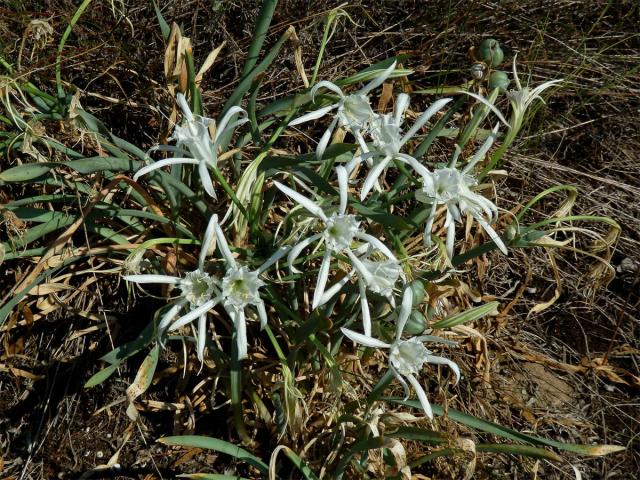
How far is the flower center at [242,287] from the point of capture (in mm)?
1124

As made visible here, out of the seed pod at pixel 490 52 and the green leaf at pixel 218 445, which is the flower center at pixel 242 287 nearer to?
the green leaf at pixel 218 445

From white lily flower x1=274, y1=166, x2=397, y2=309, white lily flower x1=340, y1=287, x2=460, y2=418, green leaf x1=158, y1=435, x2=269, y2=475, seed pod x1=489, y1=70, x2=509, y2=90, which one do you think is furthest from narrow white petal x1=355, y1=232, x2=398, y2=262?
green leaf x1=158, y1=435, x2=269, y2=475

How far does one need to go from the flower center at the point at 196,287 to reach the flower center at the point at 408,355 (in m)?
0.35

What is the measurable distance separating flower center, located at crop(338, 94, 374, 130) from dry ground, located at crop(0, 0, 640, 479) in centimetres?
61

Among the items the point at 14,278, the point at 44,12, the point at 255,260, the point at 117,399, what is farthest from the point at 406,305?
the point at 44,12

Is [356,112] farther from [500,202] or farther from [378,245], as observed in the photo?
[500,202]

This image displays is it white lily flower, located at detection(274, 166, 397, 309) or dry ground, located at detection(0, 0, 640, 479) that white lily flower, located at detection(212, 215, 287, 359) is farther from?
dry ground, located at detection(0, 0, 640, 479)

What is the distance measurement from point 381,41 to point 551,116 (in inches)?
23.2

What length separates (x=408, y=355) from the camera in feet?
3.97

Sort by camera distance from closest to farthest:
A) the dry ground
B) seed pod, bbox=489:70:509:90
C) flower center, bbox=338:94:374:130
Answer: flower center, bbox=338:94:374:130, seed pod, bbox=489:70:509:90, the dry ground

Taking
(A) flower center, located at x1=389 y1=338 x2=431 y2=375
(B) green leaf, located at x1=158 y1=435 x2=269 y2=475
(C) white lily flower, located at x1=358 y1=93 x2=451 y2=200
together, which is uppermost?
(C) white lily flower, located at x1=358 y1=93 x2=451 y2=200

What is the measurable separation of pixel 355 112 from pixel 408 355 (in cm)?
47

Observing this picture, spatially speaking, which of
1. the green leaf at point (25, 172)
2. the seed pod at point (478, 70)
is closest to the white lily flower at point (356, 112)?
the seed pod at point (478, 70)

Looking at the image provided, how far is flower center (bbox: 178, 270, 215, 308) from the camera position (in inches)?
45.8
